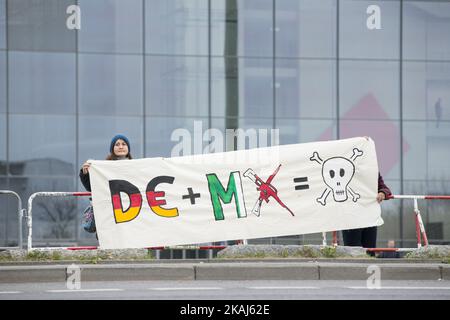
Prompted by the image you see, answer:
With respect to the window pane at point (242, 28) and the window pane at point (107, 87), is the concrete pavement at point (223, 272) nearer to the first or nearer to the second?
the window pane at point (107, 87)

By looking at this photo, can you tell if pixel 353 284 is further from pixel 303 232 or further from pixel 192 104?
pixel 192 104

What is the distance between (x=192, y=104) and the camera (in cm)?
2728

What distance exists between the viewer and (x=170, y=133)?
2714 cm

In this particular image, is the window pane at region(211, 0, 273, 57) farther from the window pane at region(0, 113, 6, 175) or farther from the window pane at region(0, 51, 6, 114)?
the window pane at region(0, 113, 6, 175)

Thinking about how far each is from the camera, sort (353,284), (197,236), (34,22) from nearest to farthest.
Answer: (353,284), (197,236), (34,22)

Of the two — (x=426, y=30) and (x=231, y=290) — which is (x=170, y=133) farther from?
(x=231, y=290)

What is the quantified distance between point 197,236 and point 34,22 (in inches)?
566

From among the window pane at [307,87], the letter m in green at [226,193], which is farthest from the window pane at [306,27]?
the letter m in green at [226,193]

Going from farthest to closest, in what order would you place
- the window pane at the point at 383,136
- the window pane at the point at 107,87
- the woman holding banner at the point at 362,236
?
the window pane at the point at 383,136 → the window pane at the point at 107,87 → the woman holding banner at the point at 362,236

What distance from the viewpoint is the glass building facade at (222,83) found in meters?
26.9

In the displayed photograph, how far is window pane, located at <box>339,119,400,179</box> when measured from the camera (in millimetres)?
27812

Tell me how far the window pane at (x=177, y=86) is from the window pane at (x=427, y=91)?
16.8ft
